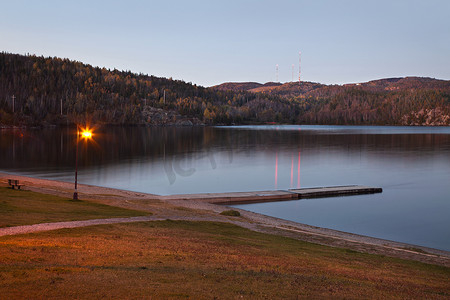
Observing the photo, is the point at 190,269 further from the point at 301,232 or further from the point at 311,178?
the point at 311,178

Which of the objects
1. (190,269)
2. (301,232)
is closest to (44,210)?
(190,269)

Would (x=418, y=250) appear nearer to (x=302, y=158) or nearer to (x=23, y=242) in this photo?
(x=23, y=242)

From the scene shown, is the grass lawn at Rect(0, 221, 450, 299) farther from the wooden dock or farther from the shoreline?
the wooden dock

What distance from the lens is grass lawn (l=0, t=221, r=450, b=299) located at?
9.70m

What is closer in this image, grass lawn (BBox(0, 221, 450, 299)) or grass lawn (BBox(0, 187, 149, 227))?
grass lawn (BBox(0, 221, 450, 299))

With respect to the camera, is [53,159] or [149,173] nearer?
[149,173]

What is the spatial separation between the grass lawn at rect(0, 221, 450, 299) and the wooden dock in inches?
597

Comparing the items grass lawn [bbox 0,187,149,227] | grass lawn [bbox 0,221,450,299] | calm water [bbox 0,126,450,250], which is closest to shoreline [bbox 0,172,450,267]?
grass lawn [bbox 0,221,450,299]

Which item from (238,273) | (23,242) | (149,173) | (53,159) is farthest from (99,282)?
(53,159)

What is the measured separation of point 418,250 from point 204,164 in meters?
46.5

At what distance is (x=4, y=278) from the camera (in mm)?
9625

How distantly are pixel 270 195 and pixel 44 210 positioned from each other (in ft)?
64.6

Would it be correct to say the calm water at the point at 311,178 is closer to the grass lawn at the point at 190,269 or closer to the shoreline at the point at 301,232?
the shoreline at the point at 301,232

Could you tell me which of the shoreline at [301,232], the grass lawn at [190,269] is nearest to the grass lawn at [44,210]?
the shoreline at [301,232]
